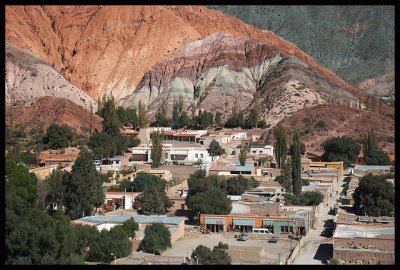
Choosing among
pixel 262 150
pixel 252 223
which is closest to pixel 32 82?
pixel 262 150

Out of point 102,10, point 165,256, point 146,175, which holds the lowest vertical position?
point 165,256

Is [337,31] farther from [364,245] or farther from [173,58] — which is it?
Answer: [364,245]

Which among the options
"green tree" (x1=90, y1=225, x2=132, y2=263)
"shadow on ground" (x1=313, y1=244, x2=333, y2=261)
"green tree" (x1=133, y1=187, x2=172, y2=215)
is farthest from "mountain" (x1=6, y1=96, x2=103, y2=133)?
"shadow on ground" (x1=313, y1=244, x2=333, y2=261)

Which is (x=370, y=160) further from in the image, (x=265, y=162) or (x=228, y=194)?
(x=228, y=194)

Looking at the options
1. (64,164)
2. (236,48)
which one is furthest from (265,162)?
(236,48)

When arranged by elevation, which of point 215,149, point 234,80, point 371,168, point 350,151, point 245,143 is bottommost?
point 371,168

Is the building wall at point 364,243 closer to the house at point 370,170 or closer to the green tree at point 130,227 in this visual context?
the green tree at point 130,227

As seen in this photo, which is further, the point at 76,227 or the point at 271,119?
the point at 271,119

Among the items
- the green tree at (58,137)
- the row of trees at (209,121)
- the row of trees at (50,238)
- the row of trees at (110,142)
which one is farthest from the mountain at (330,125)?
the row of trees at (50,238)
